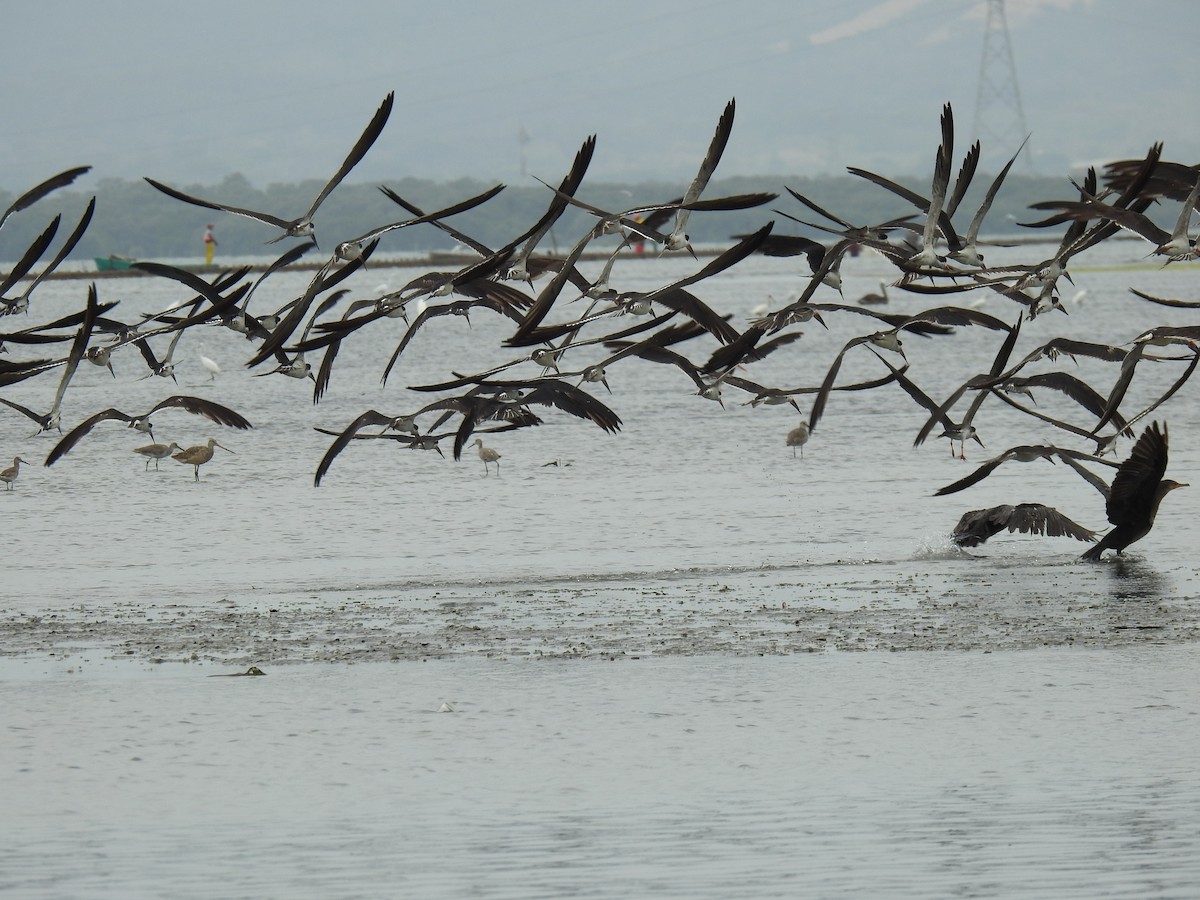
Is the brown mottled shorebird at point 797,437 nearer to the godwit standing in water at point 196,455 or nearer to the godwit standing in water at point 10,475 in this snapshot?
the godwit standing in water at point 196,455

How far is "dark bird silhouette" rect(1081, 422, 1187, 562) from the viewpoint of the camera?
13453 mm

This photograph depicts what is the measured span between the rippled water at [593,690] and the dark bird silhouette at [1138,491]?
351mm

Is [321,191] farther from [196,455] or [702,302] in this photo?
[196,455]

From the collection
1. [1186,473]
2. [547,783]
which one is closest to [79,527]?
[547,783]

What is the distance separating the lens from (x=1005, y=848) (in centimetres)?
780

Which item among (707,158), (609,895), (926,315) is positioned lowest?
(609,895)

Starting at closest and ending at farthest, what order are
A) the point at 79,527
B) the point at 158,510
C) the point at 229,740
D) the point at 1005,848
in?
the point at 1005,848
the point at 229,740
the point at 79,527
the point at 158,510

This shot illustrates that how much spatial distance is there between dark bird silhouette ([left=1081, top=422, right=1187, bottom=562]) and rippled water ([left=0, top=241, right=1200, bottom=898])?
35cm

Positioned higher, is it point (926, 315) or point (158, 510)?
point (926, 315)

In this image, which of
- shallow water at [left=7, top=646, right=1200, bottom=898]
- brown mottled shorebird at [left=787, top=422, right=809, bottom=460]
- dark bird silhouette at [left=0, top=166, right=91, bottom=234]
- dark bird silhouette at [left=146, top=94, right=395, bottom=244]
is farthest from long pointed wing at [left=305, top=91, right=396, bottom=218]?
brown mottled shorebird at [left=787, top=422, right=809, bottom=460]

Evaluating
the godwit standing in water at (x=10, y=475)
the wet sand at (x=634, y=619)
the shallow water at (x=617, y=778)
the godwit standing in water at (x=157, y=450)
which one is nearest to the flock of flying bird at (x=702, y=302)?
the wet sand at (x=634, y=619)

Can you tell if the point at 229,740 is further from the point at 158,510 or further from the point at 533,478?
the point at 533,478

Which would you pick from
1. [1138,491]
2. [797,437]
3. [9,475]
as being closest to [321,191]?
[1138,491]

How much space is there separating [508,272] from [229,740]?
12.9ft
